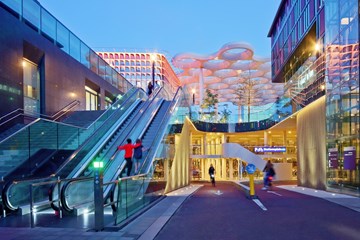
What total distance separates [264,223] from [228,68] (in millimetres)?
63766

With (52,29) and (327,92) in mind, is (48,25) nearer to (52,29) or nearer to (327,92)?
(52,29)

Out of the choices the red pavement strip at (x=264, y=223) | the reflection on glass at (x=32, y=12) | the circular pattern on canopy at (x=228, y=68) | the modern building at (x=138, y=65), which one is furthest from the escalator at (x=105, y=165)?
the modern building at (x=138, y=65)

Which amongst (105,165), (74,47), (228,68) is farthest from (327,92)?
(228,68)

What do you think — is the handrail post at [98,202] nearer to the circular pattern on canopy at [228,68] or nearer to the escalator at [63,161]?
the escalator at [63,161]

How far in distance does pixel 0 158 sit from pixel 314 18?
1884cm

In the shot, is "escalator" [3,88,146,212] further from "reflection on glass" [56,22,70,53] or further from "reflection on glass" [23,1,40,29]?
"reflection on glass" [23,1,40,29]

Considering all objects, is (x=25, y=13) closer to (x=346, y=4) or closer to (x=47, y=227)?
(x=47, y=227)

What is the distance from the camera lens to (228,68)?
230 ft

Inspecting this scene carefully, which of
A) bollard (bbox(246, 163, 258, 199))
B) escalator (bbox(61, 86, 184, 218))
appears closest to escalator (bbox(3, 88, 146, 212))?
escalator (bbox(61, 86, 184, 218))

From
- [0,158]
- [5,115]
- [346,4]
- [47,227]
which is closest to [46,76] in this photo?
[5,115]

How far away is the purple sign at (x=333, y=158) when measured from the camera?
16720mm

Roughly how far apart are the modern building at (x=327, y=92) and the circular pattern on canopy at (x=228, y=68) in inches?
1311

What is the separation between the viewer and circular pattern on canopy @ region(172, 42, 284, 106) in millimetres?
61281

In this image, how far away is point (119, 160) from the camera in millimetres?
13617
